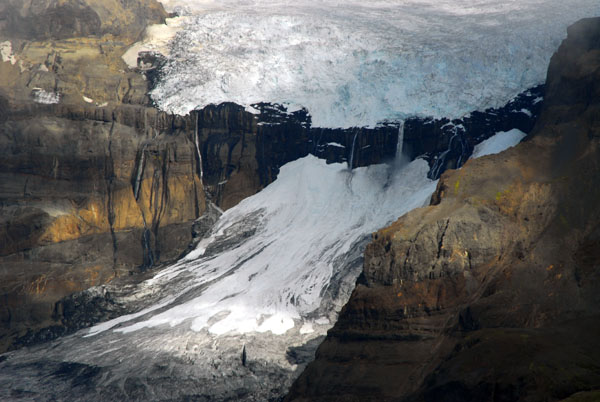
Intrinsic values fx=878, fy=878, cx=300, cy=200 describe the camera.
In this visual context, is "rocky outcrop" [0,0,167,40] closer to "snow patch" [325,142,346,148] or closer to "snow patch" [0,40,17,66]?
"snow patch" [0,40,17,66]

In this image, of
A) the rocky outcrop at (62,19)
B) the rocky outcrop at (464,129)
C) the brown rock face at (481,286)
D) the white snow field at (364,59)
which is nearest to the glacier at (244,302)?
the rocky outcrop at (464,129)

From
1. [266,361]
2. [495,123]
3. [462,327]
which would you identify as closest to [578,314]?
[462,327]

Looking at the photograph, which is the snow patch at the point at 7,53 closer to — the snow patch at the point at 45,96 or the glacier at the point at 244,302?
the snow patch at the point at 45,96

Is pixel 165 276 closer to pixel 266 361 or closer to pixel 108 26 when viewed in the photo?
pixel 266 361

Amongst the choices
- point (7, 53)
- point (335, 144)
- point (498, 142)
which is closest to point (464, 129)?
point (498, 142)

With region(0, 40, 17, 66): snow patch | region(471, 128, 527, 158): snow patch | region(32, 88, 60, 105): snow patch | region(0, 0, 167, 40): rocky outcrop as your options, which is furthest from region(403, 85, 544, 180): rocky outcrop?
region(0, 40, 17, 66): snow patch

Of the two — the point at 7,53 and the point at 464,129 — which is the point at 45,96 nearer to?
the point at 7,53
